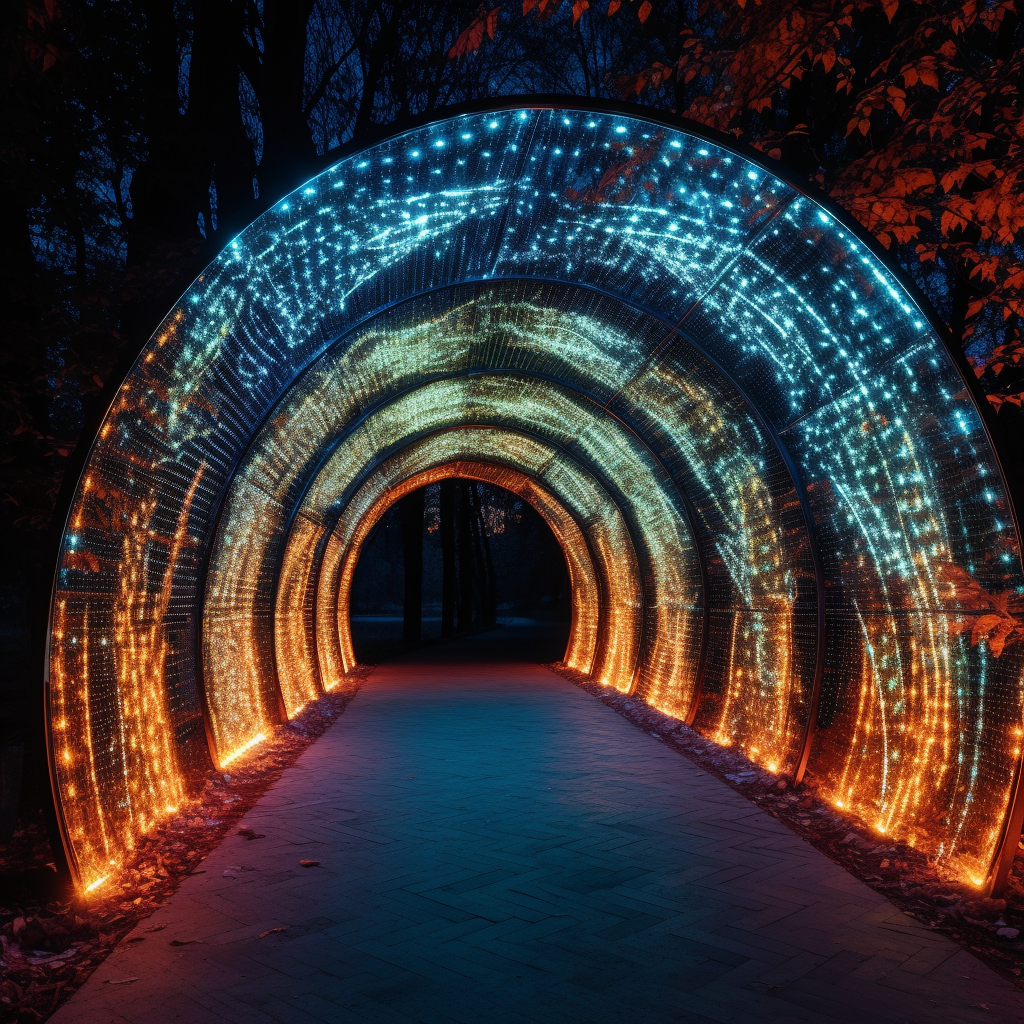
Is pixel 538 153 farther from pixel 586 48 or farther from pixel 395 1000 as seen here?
pixel 586 48

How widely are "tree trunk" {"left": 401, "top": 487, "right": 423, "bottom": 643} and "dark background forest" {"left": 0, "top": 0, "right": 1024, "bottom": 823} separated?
12942mm

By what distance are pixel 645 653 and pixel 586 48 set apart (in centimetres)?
891

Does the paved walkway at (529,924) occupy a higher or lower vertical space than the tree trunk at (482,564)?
lower

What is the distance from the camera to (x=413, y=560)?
23.8 metres

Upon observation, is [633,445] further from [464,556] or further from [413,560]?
[464,556]

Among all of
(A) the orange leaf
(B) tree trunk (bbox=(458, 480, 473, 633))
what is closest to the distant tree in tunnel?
(B) tree trunk (bbox=(458, 480, 473, 633))

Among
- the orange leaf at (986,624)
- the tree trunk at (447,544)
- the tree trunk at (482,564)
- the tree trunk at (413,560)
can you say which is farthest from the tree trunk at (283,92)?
the tree trunk at (482,564)

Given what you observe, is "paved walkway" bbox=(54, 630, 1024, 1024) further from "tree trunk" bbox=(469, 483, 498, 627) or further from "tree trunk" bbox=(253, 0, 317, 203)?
"tree trunk" bbox=(469, 483, 498, 627)

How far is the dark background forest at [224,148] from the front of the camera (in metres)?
6.05

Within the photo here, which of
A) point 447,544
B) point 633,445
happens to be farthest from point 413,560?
point 633,445

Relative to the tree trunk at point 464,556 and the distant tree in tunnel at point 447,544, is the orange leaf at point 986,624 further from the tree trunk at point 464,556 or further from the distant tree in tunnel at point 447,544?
the tree trunk at point 464,556

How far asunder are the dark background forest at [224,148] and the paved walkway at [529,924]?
4.58 feet

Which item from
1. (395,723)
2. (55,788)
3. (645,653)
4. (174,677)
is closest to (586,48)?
(645,653)

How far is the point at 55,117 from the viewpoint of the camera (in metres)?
7.15
